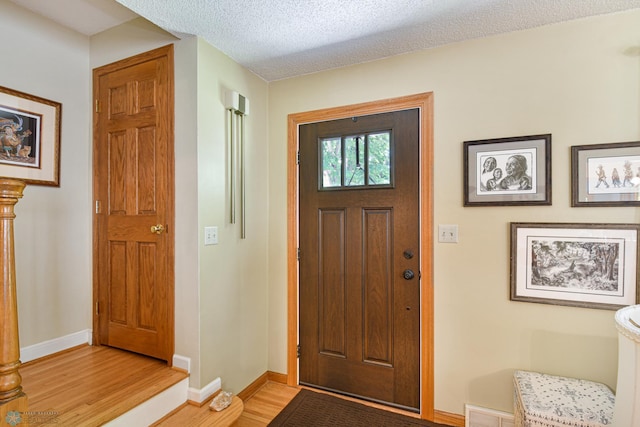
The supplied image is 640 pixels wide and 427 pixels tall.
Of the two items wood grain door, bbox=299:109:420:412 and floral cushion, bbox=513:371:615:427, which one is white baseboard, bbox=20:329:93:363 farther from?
floral cushion, bbox=513:371:615:427

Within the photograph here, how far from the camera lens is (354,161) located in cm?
237

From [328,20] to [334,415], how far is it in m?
2.55

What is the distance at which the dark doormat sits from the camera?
2.03 m

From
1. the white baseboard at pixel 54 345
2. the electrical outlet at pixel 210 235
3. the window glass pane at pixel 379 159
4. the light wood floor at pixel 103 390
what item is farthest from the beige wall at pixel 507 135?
the white baseboard at pixel 54 345

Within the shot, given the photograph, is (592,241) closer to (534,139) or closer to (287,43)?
(534,139)

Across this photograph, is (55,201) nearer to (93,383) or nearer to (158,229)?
(158,229)

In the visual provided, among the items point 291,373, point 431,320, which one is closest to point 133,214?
point 291,373

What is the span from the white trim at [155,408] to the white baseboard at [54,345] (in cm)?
105

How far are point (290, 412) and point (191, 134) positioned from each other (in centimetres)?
202

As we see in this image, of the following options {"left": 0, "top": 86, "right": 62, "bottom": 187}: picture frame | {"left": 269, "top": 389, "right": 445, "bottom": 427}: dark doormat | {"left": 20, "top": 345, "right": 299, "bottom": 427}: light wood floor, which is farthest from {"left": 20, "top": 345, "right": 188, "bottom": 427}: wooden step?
{"left": 0, "top": 86, "right": 62, "bottom": 187}: picture frame

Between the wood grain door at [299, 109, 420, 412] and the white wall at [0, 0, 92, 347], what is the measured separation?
1.73 meters

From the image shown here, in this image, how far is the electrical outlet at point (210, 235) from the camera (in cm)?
201

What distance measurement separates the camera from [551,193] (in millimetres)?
1833

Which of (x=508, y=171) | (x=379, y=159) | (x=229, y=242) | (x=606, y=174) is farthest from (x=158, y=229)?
(x=606, y=174)
